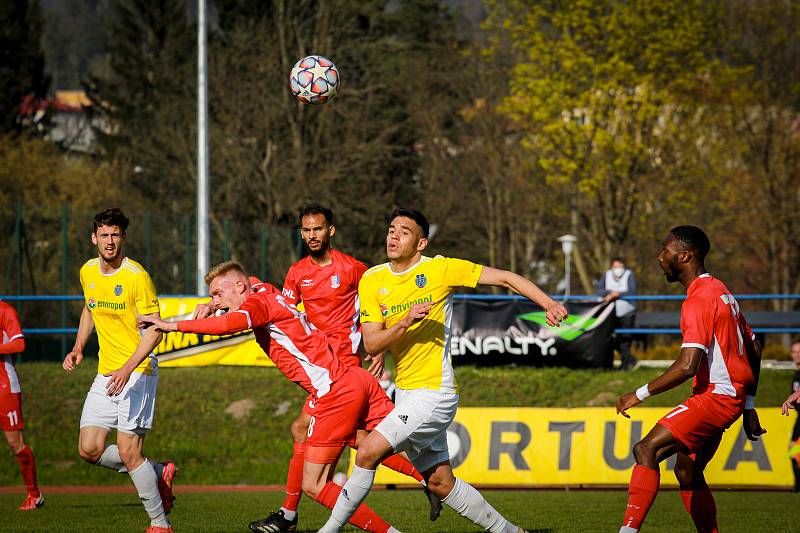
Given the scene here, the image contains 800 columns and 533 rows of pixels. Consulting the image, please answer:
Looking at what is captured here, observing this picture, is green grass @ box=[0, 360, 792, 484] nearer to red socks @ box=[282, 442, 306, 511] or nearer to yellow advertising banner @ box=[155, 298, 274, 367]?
yellow advertising banner @ box=[155, 298, 274, 367]

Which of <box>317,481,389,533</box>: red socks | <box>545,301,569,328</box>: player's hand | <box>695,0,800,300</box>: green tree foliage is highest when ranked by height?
<box>695,0,800,300</box>: green tree foliage

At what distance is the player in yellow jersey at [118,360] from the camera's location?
9.67 meters

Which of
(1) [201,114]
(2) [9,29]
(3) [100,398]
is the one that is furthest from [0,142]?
(3) [100,398]

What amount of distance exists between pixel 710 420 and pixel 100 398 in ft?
17.0

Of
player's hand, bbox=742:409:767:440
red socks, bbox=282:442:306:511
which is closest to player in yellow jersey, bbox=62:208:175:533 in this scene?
red socks, bbox=282:442:306:511

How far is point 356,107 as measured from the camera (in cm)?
3781

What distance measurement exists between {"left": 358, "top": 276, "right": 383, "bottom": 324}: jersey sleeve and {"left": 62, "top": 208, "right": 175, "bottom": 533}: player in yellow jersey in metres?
2.15

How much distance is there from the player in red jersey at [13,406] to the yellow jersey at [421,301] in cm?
543

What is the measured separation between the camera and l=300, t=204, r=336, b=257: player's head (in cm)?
1000

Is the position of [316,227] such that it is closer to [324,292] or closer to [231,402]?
[324,292]

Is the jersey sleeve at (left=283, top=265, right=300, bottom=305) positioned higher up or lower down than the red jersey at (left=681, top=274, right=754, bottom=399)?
higher up

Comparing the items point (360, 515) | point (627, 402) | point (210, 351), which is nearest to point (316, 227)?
point (360, 515)

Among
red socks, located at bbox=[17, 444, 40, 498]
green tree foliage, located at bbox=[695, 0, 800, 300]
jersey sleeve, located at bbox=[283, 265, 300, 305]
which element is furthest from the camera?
green tree foliage, located at bbox=[695, 0, 800, 300]

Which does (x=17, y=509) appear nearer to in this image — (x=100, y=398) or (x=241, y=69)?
(x=100, y=398)
